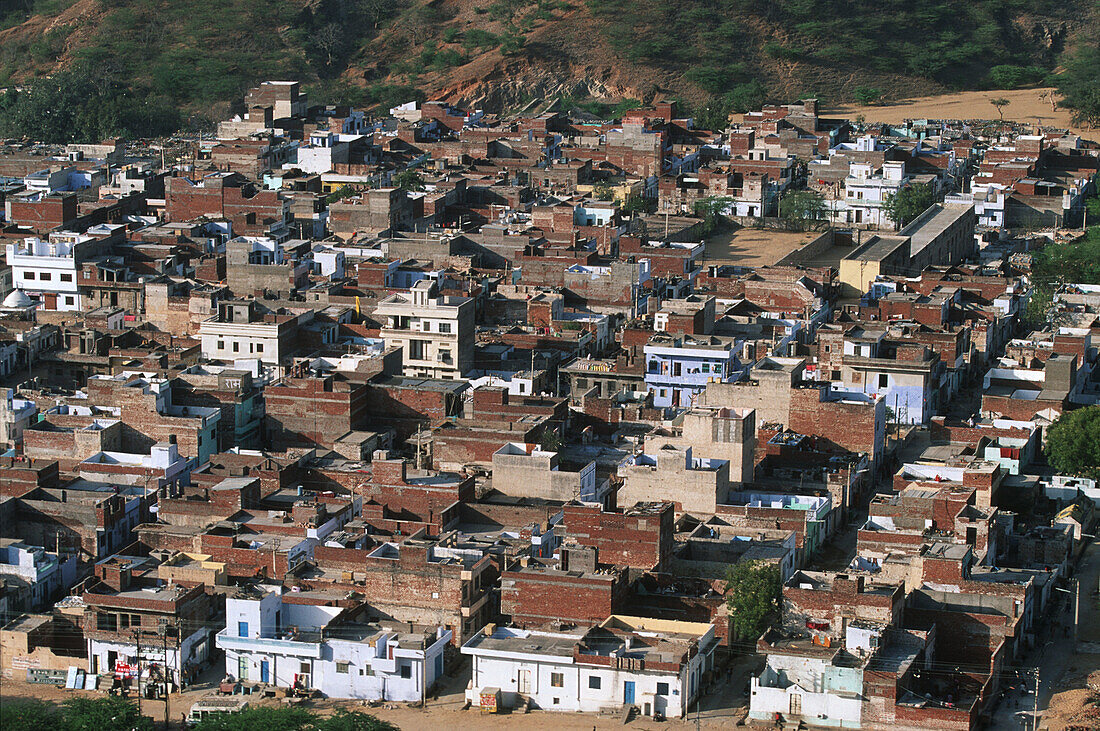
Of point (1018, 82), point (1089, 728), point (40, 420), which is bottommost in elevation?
point (1089, 728)

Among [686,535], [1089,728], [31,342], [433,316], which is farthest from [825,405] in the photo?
[31,342]

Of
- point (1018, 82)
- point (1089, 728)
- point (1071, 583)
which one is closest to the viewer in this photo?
point (1089, 728)

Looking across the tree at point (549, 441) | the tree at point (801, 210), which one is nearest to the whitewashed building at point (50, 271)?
the tree at point (549, 441)

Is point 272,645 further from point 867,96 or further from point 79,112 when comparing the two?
point 867,96

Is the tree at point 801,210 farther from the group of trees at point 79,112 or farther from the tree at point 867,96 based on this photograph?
the group of trees at point 79,112

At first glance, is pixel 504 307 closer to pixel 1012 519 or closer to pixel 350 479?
pixel 350 479

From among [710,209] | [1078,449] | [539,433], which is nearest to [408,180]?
[710,209]
